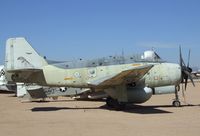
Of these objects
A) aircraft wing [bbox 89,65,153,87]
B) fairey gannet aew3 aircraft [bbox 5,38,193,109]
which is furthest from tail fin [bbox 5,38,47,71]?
aircraft wing [bbox 89,65,153,87]

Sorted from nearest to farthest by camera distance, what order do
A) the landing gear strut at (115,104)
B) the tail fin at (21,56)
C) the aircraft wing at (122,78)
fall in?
1. the aircraft wing at (122,78)
2. the landing gear strut at (115,104)
3. the tail fin at (21,56)

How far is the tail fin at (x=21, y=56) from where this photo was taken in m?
17.6

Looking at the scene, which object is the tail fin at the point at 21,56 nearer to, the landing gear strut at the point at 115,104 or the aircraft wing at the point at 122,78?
the aircraft wing at the point at 122,78

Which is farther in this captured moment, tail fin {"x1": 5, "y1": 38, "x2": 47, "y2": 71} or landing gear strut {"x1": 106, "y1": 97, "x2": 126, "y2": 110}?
tail fin {"x1": 5, "y1": 38, "x2": 47, "y2": 71}

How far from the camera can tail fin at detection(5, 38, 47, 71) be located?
17.6 meters

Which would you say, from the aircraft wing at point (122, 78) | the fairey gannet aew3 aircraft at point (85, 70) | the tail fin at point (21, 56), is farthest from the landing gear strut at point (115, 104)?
the tail fin at point (21, 56)

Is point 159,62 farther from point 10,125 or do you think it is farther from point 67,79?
point 10,125

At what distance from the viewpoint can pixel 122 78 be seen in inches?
656

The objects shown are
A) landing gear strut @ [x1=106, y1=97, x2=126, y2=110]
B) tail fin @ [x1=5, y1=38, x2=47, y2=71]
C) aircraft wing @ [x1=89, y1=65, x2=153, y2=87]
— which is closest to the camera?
aircraft wing @ [x1=89, y1=65, x2=153, y2=87]

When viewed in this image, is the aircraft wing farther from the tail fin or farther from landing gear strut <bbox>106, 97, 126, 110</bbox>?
the tail fin

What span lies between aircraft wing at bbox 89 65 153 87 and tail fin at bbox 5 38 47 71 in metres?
3.23

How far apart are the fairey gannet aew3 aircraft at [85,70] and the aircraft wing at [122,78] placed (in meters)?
0.27

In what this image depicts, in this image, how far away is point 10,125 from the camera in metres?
12.1

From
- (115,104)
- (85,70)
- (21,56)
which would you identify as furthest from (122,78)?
(21,56)
